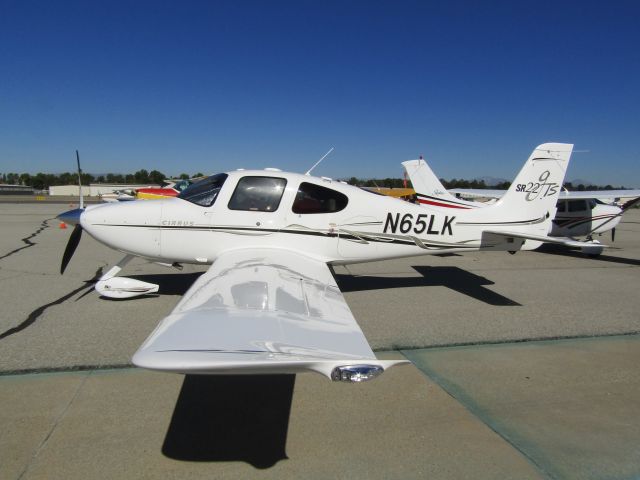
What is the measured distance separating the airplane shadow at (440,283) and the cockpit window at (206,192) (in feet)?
9.01

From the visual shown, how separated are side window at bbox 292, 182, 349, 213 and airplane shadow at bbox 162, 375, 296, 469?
245 centimetres

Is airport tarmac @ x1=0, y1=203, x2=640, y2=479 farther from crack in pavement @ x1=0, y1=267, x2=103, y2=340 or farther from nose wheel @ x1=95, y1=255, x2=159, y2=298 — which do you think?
nose wheel @ x1=95, y1=255, x2=159, y2=298

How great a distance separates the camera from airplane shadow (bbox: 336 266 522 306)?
666 cm

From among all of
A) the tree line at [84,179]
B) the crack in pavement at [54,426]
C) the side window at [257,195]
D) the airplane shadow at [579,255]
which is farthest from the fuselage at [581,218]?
the tree line at [84,179]

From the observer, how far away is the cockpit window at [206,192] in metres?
5.39

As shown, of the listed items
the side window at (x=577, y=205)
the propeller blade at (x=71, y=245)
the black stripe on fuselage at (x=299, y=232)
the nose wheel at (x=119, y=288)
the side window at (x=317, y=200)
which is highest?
the side window at (x=317, y=200)

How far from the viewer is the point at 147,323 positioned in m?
4.95

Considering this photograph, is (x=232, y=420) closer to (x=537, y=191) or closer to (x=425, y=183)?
(x=537, y=191)

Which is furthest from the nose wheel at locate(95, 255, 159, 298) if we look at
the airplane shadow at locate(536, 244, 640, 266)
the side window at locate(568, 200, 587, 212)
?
the side window at locate(568, 200, 587, 212)

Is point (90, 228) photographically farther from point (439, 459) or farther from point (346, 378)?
point (439, 459)

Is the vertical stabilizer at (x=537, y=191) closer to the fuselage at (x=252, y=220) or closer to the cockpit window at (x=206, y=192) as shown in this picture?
the fuselage at (x=252, y=220)

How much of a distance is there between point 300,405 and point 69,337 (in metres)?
2.95

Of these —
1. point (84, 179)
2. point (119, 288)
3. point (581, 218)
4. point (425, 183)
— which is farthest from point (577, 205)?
point (84, 179)

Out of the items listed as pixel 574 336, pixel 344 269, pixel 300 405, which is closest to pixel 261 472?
pixel 300 405
